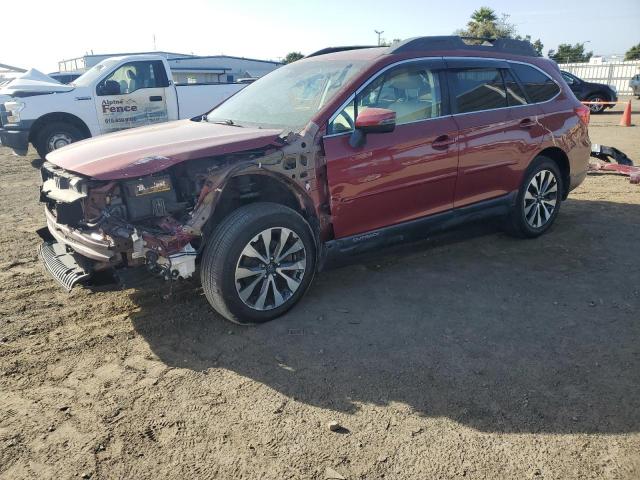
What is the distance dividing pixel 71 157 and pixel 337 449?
272 cm

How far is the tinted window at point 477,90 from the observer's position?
4645mm

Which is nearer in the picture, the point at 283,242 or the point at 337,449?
the point at 337,449

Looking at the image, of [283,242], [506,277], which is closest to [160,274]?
[283,242]

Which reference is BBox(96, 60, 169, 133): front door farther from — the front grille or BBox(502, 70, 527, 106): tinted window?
BBox(502, 70, 527, 106): tinted window

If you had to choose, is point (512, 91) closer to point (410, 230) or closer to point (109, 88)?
point (410, 230)

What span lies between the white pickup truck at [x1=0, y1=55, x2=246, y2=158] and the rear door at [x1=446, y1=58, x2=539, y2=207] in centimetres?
773

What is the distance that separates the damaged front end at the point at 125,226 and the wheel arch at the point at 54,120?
293 inches

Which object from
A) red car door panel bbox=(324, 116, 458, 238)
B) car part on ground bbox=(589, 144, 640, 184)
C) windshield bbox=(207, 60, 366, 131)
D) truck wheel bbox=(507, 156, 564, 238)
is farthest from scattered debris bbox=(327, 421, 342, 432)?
car part on ground bbox=(589, 144, 640, 184)

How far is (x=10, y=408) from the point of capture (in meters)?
2.87

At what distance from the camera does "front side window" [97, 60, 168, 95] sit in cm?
1064

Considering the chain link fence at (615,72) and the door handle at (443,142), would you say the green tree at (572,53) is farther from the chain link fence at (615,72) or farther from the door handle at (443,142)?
the door handle at (443,142)

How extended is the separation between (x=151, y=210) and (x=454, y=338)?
2213 mm

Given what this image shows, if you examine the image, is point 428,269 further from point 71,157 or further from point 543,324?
point 71,157

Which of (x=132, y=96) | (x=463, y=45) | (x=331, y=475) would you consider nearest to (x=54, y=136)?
(x=132, y=96)
